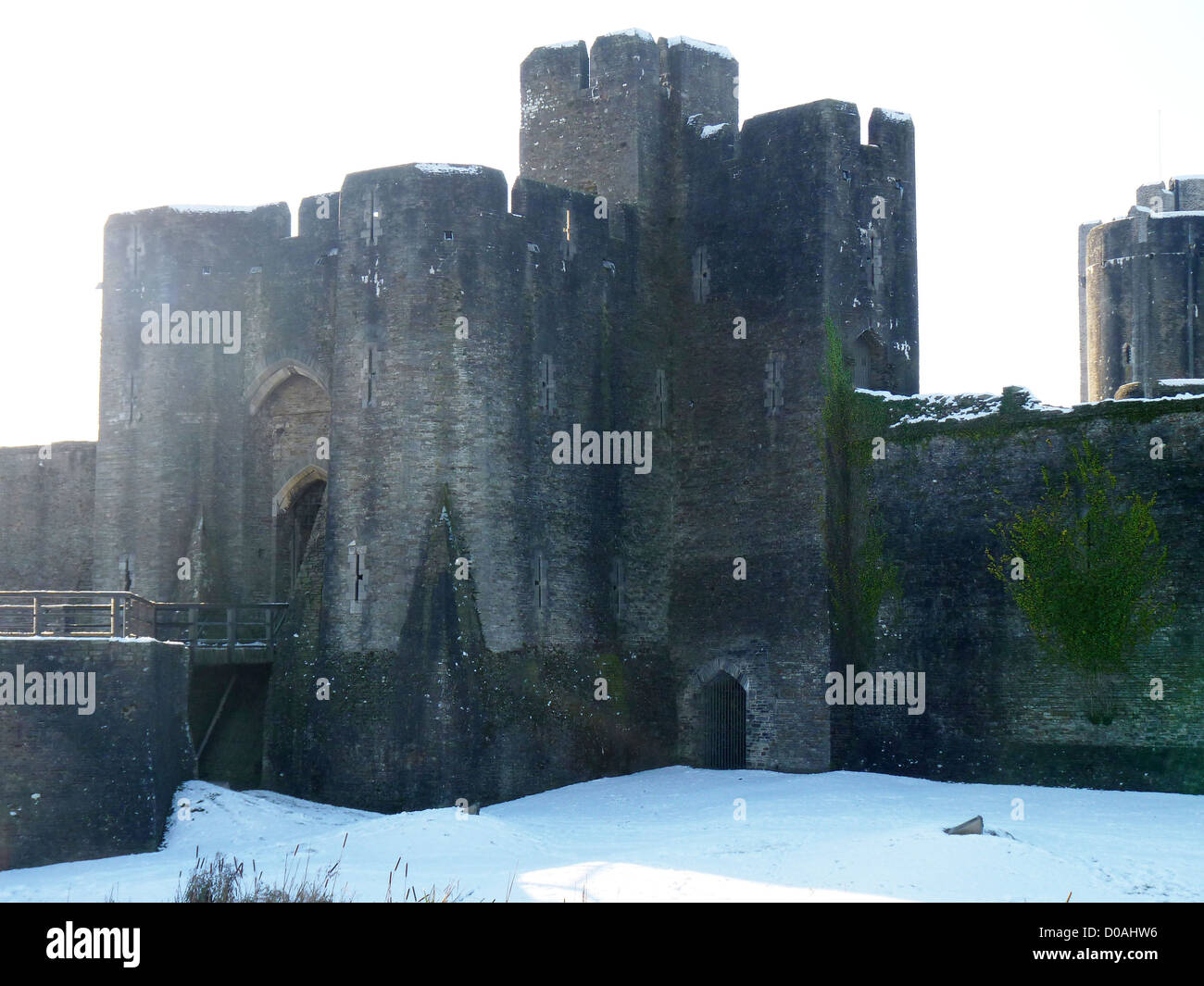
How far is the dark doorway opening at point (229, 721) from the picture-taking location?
984 inches

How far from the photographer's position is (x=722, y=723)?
26.6 meters

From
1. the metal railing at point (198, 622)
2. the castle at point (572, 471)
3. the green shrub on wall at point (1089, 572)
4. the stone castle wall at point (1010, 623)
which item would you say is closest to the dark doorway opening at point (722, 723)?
the castle at point (572, 471)

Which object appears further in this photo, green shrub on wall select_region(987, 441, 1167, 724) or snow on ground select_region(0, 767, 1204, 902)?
green shrub on wall select_region(987, 441, 1167, 724)

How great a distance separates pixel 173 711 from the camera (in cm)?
2248

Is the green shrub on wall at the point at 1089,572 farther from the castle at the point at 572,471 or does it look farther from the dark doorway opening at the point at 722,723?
the dark doorway opening at the point at 722,723

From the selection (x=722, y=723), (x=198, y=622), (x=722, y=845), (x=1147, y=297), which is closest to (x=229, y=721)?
(x=198, y=622)

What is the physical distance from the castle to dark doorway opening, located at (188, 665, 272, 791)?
0.17ft

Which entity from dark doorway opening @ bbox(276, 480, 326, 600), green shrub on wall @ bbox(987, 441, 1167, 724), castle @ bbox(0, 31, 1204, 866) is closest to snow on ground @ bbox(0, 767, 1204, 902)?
castle @ bbox(0, 31, 1204, 866)

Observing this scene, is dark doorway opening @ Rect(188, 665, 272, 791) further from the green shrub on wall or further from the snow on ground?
the green shrub on wall

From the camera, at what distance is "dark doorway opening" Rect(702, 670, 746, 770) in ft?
86.4
